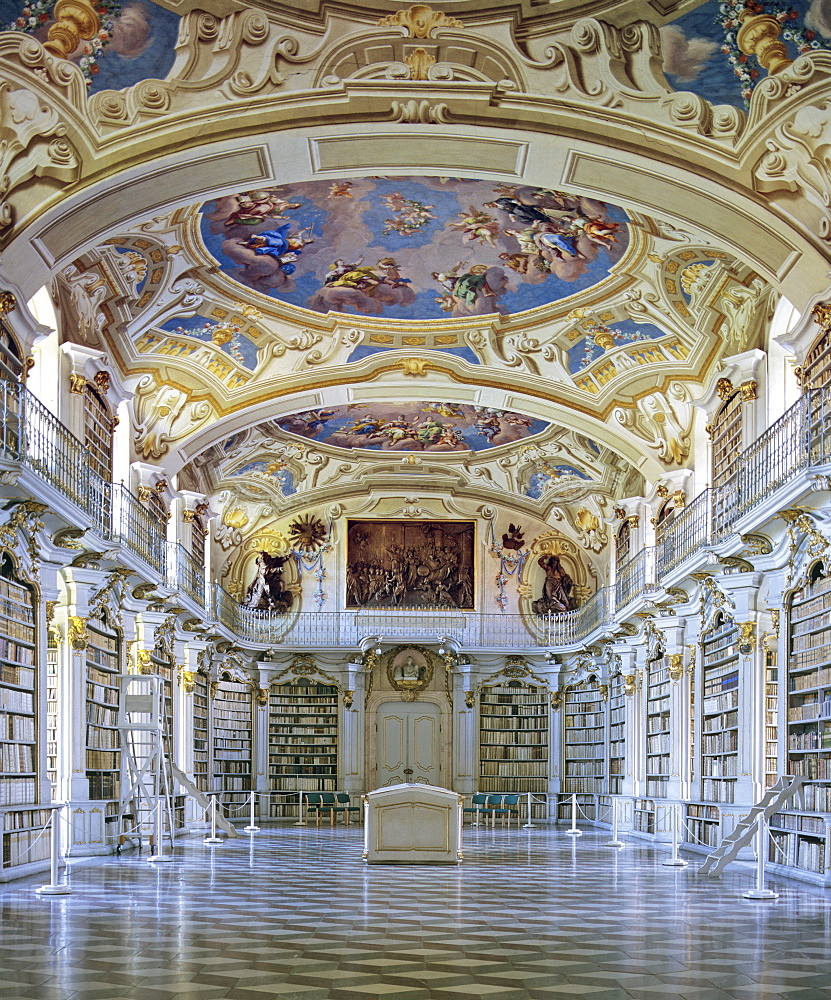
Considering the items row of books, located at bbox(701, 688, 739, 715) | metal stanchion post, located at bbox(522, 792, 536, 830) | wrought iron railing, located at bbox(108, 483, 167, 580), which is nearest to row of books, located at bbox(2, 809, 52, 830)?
wrought iron railing, located at bbox(108, 483, 167, 580)

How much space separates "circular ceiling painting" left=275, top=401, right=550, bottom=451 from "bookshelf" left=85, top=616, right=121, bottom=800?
6.35 meters

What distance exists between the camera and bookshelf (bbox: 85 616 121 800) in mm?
16766

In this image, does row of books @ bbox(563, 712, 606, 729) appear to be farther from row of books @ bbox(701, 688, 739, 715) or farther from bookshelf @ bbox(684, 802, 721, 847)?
row of books @ bbox(701, 688, 739, 715)

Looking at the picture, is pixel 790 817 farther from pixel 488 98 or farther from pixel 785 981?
pixel 488 98

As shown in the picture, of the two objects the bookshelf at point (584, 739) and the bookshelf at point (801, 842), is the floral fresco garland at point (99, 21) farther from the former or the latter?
the bookshelf at point (584, 739)

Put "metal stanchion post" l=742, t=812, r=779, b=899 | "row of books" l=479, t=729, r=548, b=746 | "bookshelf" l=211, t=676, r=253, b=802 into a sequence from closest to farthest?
"metal stanchion post" l=742, t=812, r=779, b=899, "bookshelf" l=211, t=676, r=253, b=802, "row of books" l=479, t=729, r=548, b=746

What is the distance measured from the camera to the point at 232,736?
2722 cm

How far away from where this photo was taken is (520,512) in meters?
29.5

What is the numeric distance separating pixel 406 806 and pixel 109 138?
28.6 feet

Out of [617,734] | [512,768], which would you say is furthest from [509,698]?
[617,734]

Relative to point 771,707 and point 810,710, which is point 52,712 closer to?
point 771,707

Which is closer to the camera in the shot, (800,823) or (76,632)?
(800,823)

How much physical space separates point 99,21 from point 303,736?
2051 centimetres

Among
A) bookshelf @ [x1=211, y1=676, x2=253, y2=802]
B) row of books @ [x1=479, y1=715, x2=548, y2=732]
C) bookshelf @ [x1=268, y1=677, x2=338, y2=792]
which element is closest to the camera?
bookshelf @ [x1=211, y1=676, x2=253, y2=802]
